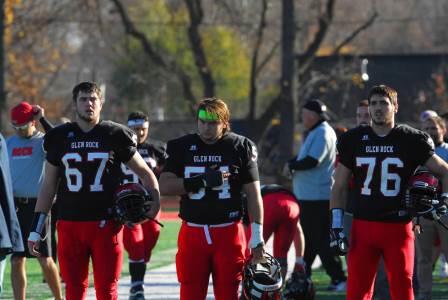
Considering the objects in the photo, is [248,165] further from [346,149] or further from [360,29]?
[360,29]

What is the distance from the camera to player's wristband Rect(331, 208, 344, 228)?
7766 millimetres

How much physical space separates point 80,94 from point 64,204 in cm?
79

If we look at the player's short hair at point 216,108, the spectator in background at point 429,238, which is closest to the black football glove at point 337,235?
the player's short hair at point 216,108

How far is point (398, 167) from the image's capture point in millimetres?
7664

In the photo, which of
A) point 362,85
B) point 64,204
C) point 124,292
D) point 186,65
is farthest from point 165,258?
point 186,65

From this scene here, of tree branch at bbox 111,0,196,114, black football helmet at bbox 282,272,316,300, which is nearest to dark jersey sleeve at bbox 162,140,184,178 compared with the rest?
black football helmet at bbox 282,272,316,300

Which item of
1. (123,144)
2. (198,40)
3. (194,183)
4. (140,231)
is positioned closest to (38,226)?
(123,144)

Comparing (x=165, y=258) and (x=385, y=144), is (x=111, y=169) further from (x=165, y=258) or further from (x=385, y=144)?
(x=165, y=258)

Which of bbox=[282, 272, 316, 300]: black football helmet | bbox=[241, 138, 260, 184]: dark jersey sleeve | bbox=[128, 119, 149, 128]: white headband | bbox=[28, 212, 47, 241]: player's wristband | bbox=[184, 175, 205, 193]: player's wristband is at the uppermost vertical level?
bbox=[128, 119, 149, 128]: white headband

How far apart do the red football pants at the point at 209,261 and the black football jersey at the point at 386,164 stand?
1.01 m

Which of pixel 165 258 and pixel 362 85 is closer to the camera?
pixel 165 258

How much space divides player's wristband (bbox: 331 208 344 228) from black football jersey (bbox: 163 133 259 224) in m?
0.68

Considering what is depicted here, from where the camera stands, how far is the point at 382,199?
7648mm

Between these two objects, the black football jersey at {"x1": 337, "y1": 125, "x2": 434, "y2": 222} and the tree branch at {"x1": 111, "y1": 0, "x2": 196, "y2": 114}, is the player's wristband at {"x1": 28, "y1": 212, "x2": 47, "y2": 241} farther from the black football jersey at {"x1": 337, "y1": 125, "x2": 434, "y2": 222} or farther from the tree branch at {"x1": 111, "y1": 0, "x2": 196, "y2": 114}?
the tree branch at {"x1": 111, "y1": 0, "x2": 196, "y2": 114}
